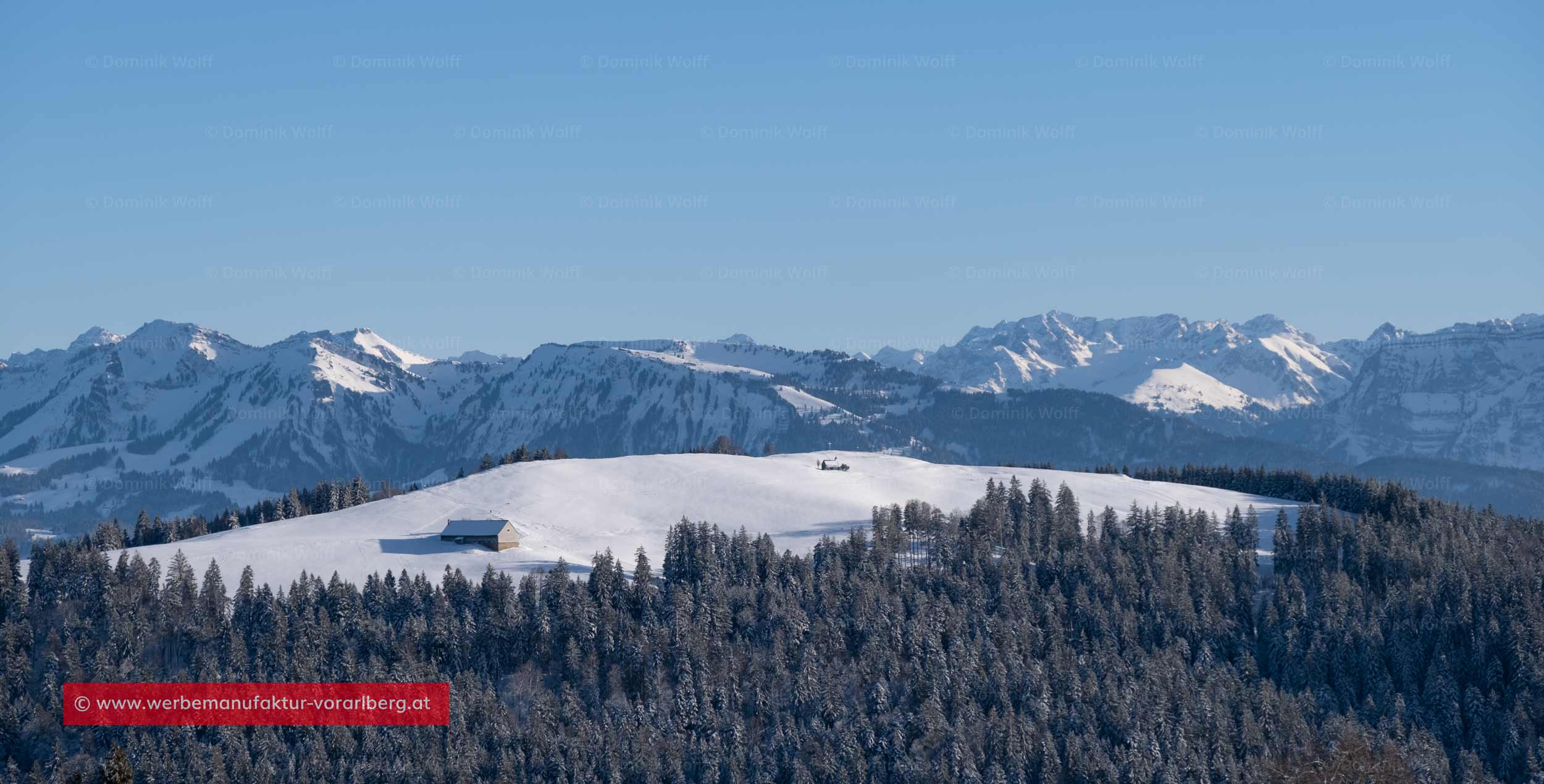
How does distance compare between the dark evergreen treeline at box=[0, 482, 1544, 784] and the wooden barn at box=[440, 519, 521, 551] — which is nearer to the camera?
the dark evergreen treeline at box=[0, 482, 1544, 784]

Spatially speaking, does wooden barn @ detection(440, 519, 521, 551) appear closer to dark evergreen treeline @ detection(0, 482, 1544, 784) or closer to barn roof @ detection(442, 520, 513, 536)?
Result: barn roof @ detection(442, 520, 513, 536)

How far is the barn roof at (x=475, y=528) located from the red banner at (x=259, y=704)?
1449 inches

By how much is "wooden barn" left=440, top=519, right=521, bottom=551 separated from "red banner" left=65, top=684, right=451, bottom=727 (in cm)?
3588

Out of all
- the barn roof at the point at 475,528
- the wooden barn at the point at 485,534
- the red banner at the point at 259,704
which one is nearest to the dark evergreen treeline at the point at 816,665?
the red banner at the point at 259,704

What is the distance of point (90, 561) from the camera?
167 meters

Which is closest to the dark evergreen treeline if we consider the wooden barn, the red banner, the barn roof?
the red banner

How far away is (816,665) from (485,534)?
166ft

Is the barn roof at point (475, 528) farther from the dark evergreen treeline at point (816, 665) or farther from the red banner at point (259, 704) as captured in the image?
the red banner at point (259, 704)

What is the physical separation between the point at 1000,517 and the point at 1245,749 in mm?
57285

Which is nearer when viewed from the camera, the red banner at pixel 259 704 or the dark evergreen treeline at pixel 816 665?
the dark evergreen treeline at pixel 816 665

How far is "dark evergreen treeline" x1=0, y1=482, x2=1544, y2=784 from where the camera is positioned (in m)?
142

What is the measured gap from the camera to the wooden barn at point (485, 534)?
184 meters

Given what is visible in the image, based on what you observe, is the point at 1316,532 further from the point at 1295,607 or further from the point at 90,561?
the point at 90,561

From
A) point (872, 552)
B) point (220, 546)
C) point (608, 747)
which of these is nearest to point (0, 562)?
point (220, 546)
